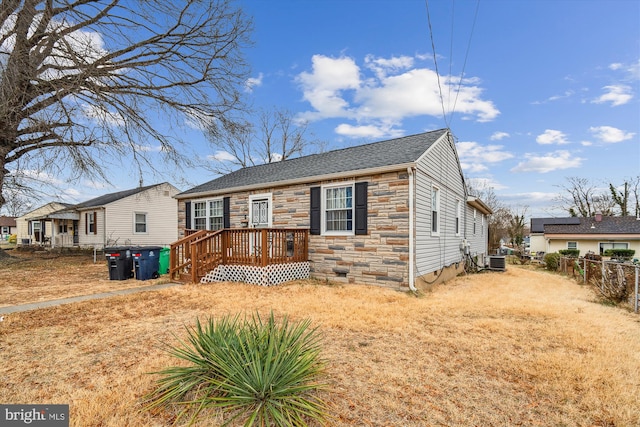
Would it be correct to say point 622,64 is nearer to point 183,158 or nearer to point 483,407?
point 483,407

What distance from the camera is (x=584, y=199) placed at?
121 feet

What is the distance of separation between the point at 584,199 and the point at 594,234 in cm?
1266

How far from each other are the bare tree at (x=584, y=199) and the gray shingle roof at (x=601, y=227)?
8.78 m

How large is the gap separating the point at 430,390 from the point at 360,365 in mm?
756

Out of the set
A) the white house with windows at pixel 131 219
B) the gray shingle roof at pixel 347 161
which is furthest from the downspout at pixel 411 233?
the white house with windows at pixel 131 219

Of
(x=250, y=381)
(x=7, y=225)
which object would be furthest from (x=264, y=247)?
(x=7, y=225)

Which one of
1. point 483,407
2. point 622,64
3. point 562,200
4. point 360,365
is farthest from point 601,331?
point 562,200

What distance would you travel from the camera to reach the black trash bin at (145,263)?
9812 millimetres

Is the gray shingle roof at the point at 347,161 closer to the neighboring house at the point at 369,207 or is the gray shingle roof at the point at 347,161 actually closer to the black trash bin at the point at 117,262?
the neighboring house at the point at 369,207

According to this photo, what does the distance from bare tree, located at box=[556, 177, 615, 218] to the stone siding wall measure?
38817 mm

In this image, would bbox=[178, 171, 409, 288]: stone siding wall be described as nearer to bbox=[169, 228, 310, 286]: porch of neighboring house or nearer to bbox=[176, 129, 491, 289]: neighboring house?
bbox=[176, 129, 491, 289]: neighboring house

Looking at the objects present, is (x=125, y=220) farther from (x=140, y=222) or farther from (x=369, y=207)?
(x=369, y=207)

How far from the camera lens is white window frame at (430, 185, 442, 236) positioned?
9438mm

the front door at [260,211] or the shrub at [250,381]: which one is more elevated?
the front door at [260,211]
